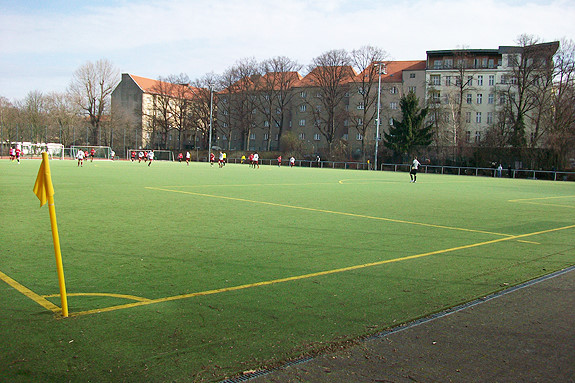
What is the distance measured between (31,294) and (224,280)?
87.6 inches

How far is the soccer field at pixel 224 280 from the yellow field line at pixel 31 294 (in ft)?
0.07

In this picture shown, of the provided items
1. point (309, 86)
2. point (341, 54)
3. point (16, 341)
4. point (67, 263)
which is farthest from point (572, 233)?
point (309, 86)

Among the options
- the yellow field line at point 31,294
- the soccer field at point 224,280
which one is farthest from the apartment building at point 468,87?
the yellow field line at point 31,294

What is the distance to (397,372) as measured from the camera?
3.63 metres

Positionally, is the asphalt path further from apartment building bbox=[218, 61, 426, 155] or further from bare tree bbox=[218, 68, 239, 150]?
bare tree bbox=[218, 68, 239, 150]

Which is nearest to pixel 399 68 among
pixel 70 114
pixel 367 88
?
pixel 367 88

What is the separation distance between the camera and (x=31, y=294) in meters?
5.30

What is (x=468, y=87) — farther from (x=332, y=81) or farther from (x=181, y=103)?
(x=181, y=103)

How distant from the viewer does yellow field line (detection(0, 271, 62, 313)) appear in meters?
4.88

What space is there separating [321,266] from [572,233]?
756 cm

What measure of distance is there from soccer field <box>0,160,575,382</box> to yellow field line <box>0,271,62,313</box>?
0.07ft

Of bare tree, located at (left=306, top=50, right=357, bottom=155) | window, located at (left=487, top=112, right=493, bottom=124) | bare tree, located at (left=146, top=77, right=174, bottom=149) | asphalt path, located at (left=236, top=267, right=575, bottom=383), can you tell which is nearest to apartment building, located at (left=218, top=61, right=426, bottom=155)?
bare tree, located at (left=306, top=50, right=357, bottom=155)

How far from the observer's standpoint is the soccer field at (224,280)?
3875 millimetres

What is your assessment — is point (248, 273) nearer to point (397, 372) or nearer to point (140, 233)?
point (397, 372)
